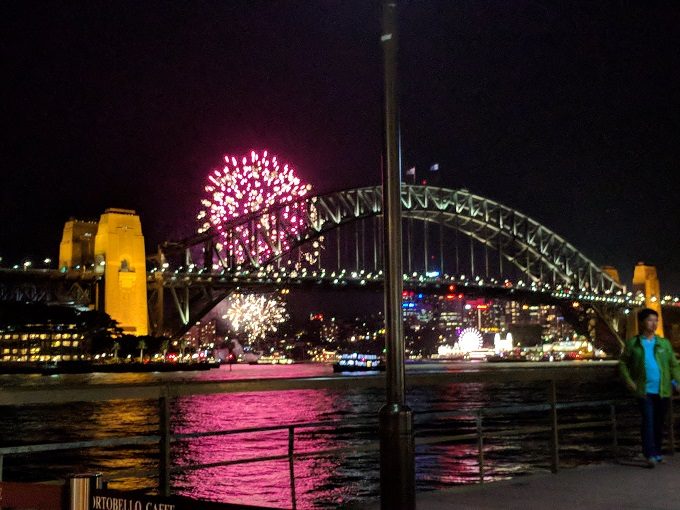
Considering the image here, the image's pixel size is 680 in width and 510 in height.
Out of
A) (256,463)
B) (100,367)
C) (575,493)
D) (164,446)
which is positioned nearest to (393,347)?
(164,446)

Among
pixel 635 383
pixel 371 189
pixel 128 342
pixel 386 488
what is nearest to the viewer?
pixel 386 488

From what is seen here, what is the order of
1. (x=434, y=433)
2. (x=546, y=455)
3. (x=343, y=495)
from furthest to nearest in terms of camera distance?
(x=434, y=433) → (x=546, y=455) → (x=343, y=495)

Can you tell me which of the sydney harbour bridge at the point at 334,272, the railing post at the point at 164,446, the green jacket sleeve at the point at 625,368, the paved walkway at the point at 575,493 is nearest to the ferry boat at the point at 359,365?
the sydney harbour bridge at the point at 334,272

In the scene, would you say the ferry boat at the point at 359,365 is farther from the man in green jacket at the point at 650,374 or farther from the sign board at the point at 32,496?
the sign board at the point at 32,496

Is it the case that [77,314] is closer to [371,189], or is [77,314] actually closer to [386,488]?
[371,189]

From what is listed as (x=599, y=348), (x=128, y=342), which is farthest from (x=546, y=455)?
(x=599, y=348)

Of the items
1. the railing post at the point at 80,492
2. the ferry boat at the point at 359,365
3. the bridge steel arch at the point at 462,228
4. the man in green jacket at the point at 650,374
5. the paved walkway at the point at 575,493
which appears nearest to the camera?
the railing post at the point at 80,492
